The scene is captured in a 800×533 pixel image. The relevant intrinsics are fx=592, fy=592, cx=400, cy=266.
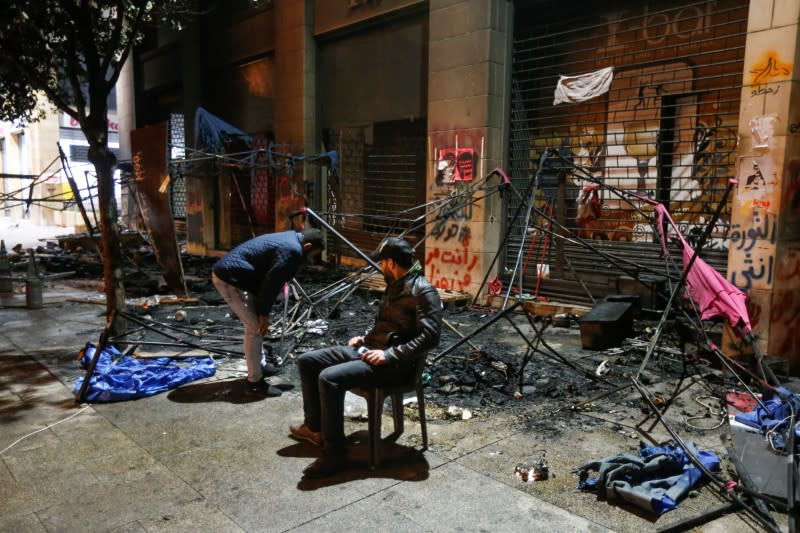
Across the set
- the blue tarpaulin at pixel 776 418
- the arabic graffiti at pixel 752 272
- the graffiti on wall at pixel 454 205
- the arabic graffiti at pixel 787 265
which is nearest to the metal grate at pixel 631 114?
the graffiti on wall at pixel 454 205

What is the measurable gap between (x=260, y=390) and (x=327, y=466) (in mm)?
1959

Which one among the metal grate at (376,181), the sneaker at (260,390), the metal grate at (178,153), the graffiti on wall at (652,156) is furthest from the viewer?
the metal grate at (178,153)

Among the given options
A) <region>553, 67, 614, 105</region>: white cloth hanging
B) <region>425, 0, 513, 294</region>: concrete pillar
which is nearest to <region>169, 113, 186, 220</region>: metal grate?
<region>425, 0, 513, 294</region>: concrete pillar

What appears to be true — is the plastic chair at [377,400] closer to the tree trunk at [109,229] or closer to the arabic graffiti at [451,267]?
the tree trunk at [109,229]

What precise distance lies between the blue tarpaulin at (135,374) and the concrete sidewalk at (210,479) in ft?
0.41

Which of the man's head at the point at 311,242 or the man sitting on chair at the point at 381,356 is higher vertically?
the man's head at the point at 311,242

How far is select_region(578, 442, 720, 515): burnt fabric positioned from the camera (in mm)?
3590

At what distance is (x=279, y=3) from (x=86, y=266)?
844 cm

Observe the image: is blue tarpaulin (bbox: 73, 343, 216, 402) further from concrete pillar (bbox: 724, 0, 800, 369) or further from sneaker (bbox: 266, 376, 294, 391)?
concrete pillar (bbox: 724, 0, 800, 369)

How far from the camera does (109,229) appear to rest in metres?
7.30

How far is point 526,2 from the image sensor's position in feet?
33.2

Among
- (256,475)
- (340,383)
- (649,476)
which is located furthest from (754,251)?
(256,475)

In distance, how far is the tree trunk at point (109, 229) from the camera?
7.16 m

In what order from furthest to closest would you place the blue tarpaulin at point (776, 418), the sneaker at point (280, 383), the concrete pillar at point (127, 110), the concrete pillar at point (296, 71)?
the concrete pillar at point (127, 110) < the concrete pillar at point (296, 71) < the sneaker at point (280, 383) < the blue tarpaulin at point (776, 418)
